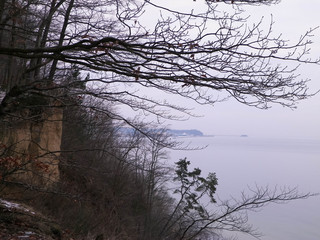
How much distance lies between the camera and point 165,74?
16.5ft

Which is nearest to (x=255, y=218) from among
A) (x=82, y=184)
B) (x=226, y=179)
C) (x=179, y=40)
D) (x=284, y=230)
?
(x=284, y=230)

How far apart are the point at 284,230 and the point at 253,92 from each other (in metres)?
28.1

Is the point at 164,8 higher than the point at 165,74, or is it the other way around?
the point at 164,8

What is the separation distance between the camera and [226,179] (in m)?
45.2

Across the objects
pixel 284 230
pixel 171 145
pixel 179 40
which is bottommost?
pixel 284 230

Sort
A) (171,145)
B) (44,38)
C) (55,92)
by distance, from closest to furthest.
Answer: (171,145)
(55,92)
(44,38)

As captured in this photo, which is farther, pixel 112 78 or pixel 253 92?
pixel 112 78

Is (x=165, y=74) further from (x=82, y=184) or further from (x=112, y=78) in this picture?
(x=82, y=184)

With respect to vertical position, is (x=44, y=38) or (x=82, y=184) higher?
(x=44, y=38)

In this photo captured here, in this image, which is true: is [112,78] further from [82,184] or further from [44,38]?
[82,184]

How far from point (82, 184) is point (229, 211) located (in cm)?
996

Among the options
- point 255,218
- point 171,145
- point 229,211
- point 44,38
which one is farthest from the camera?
point 255,218

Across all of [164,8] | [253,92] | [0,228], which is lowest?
[0,228]

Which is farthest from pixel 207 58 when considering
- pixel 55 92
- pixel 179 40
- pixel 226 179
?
pixel 226 179
